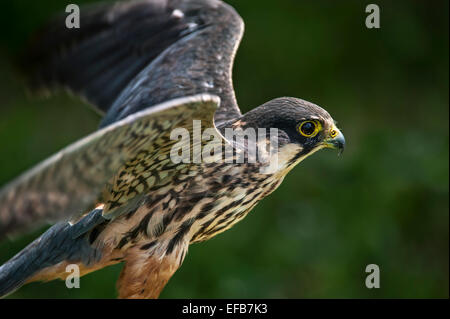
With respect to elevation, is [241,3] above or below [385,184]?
above

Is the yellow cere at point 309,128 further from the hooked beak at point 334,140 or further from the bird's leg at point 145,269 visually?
the bird's leg at point 145,269

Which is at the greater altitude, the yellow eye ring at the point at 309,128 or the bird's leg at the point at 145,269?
A: the yellow eye ring at the point at 309,128

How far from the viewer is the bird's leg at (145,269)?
351 cm

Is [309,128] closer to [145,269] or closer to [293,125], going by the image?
[293,125]

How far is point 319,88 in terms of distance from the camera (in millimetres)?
7082

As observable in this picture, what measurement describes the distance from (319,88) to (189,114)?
4291 millimetres

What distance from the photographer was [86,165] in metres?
2.71

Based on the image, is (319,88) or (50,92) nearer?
(50,92)

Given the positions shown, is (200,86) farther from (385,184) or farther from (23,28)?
(23,28)

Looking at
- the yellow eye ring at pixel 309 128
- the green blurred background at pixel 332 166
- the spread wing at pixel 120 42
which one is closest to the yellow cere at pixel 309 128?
the yellow eye ring at pixel 309 128

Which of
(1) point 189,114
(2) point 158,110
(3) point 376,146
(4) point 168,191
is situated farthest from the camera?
(3) point 376,146

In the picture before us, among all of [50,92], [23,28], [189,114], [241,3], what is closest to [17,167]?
[23,28]

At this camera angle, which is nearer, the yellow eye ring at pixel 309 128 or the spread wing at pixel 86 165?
the spread wing at pixel 86 165

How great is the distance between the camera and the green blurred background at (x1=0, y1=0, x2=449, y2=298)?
6.15 metres
